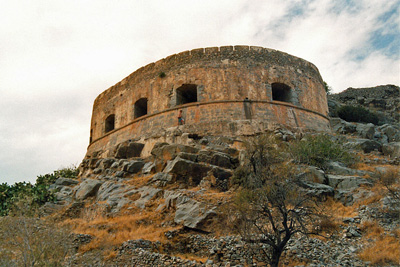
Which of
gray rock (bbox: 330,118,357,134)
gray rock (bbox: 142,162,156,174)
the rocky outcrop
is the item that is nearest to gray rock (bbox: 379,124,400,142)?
gray rock (bbox: 330,118,357,134)

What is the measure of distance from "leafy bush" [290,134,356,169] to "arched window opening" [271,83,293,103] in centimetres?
385

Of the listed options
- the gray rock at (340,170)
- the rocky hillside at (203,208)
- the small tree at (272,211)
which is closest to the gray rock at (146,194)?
the rocky hillside at (203,208)

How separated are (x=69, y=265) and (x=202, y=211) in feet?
10.4

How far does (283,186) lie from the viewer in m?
8.00

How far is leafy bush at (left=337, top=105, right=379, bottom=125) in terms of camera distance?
66.8 ft

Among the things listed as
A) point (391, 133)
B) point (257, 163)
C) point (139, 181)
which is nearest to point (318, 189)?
point (257, 163)

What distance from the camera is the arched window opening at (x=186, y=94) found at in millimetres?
15315

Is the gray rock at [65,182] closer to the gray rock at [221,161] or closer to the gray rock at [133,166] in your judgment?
the gray rock at [133,166]

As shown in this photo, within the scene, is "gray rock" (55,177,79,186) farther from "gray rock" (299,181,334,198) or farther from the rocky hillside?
"gray rock" (299,181,334,198)

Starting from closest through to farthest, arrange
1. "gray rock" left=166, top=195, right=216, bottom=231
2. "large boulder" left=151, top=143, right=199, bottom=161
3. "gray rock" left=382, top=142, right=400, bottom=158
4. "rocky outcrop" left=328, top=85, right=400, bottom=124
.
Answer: "gray rock" left=166, top=195, right=216, bottom=231
"large boulder" left=151, top=143, right=199, bottom=161
"gray rock" left=382, top=142, right=400, bottom=158
"rocky outcrop" left=328, top=85, right=400, bottom=124

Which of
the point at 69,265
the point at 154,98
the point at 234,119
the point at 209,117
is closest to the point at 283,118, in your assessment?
the point at 234,119

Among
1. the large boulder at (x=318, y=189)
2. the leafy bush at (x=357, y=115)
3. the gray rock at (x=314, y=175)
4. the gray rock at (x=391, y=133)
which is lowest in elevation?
the large boulder at (x=318, y=189)

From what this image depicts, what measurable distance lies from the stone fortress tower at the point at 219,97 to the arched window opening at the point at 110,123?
961mm

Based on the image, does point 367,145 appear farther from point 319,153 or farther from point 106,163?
point 106,163
